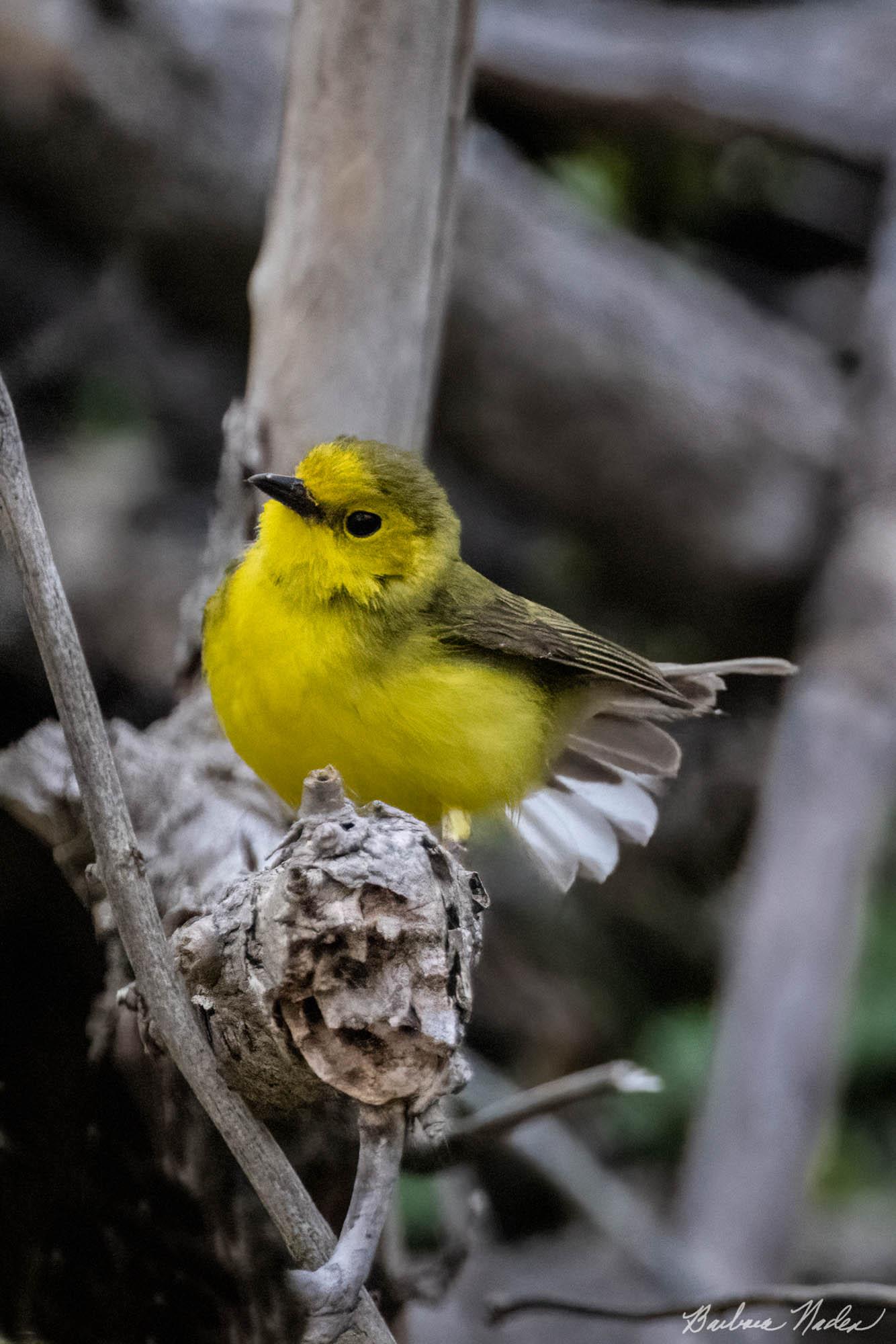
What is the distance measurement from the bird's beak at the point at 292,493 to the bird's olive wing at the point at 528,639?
1.02 ft

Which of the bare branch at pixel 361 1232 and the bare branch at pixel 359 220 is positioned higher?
the bare branch at pixel 359 220

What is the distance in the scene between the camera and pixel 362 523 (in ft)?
7.91

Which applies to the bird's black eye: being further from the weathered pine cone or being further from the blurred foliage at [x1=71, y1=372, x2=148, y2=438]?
the blurred foliage at [x1=71, y1=372, x2=148, y2=438]

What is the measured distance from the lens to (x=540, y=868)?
3.13 m

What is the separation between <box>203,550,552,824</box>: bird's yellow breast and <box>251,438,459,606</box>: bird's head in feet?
0.17

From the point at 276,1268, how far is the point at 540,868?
5.15 feet

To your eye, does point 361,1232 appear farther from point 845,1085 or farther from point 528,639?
point 845,1085

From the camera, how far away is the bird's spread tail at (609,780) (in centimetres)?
259

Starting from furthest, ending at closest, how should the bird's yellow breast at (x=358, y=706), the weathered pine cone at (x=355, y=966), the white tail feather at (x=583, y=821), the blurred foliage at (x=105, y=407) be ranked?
1. the blurred foliage at (x=105, y=407)
2. the white tail feather at (x=583, y=821)
3. the bird's yellow breast at (x=358, y=706)
4. the weathered pine cone at (x=355, y=966)

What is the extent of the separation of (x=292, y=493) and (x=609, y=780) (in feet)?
3.15

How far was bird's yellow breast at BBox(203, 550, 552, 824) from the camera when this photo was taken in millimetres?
2217
